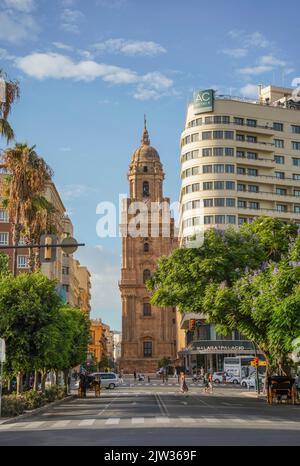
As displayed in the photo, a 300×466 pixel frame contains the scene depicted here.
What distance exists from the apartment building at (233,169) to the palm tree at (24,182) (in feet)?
183

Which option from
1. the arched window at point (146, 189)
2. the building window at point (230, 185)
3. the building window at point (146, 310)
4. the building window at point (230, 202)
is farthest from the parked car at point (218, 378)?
the arched window at point (146, 189)

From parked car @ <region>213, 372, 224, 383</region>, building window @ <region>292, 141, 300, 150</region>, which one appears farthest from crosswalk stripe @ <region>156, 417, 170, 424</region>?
building window @ <region>292, 141, 300, 150</region>

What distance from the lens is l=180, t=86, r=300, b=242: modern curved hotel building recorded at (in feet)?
323

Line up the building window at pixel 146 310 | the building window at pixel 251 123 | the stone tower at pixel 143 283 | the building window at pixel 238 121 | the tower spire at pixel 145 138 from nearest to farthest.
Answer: the building window at pixel 238 121 < the building window at pixel 251 123 < the stone tower at pixel 143 283 < the building window at pixel 146 310 < the tower spire at pixel 145 138

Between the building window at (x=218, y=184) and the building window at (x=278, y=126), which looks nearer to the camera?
the building window at (x=218, y=184)

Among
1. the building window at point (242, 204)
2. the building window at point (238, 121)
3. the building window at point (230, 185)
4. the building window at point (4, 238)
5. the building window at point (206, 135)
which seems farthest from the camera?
the building window at point (238, 121)

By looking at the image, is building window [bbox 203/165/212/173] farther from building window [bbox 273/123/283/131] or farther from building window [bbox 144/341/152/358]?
building window [bbox 144/341/152/358]

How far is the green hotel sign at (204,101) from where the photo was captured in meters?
99.3

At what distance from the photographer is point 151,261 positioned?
14200cm

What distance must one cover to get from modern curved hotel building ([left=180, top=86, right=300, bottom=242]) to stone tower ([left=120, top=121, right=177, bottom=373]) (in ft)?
121

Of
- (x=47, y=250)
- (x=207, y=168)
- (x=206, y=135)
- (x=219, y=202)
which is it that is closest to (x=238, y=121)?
(x=206, y=135)

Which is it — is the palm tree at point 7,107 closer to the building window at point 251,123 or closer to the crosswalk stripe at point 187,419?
the crosswalk stripe at point 187,419
